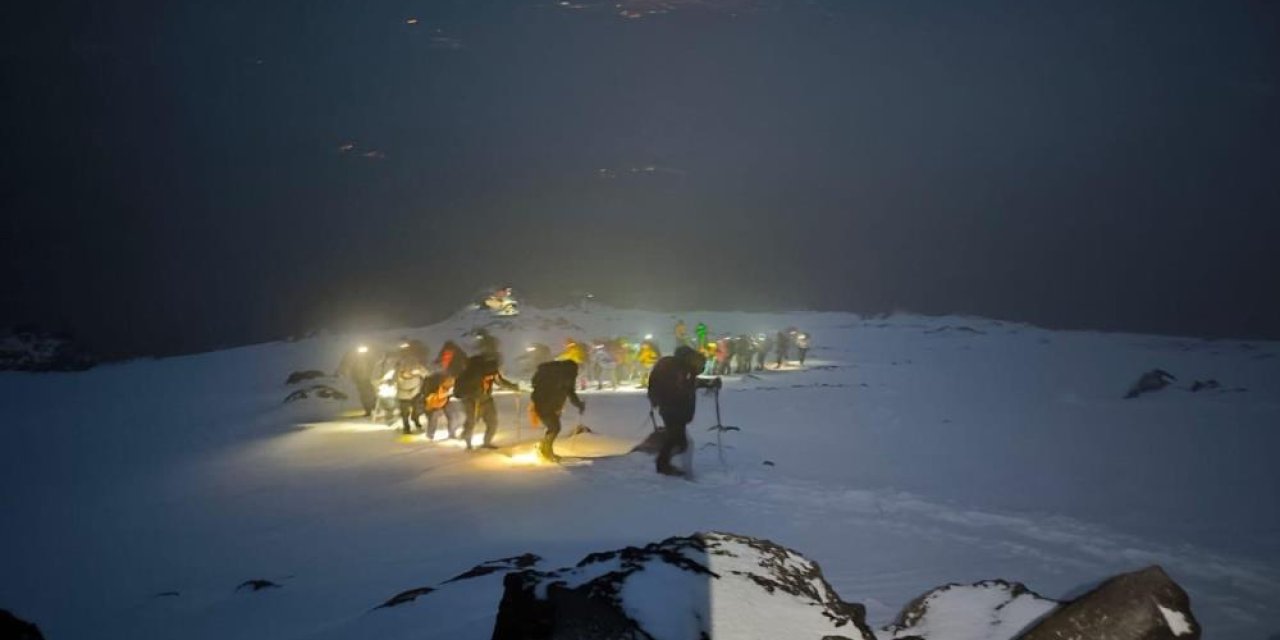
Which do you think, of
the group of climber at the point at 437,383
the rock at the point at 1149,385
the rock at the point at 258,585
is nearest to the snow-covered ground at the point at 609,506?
the rock at the point at 258,585

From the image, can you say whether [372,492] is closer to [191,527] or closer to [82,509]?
[191,527]

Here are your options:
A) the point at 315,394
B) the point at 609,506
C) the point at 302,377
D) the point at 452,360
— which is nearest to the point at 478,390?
the point at 452,360

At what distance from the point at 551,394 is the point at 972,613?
313 inches

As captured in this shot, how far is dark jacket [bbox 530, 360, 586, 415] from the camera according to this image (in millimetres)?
11156

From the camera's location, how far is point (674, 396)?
1021 centimetres

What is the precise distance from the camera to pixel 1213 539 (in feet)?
28.1

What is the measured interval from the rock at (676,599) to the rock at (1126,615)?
1090 mm

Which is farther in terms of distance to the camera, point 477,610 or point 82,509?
point 82,509

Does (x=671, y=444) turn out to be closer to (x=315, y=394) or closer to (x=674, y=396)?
(x=674, y=396)

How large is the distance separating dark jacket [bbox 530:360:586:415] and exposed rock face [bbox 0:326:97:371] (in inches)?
1170

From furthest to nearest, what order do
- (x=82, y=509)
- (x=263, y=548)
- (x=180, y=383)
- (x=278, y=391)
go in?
1. (x=180, y=383)
2. (x=278, y=391)
3. (x=82, y=509)
4. (x=263, y=548)

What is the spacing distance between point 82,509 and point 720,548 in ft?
40.3

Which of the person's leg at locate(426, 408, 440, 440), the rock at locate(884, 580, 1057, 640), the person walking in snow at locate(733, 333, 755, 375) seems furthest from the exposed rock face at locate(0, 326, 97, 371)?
the rock at locate(884, 580, 1057, 640)

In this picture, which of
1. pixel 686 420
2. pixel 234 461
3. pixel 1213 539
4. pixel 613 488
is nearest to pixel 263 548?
pixel 613 488
